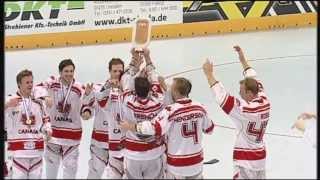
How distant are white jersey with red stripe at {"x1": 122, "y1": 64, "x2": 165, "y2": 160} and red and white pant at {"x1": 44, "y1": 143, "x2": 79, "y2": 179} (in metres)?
0.44

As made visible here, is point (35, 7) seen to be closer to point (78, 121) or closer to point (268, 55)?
point (268, 55)

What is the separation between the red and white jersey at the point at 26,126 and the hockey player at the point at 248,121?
860 mm

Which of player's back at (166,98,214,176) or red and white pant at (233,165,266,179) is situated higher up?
player's back at (166,98,214,176)

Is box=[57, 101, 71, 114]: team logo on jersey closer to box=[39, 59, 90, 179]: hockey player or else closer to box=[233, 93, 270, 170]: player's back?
box=[39, 59, 90, 179]: hockey player

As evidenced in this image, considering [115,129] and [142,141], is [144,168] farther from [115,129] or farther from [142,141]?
[115,129]

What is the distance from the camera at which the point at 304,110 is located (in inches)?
178

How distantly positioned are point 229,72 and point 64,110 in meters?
2.25

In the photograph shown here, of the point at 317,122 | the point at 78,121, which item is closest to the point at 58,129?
the point at 78,121

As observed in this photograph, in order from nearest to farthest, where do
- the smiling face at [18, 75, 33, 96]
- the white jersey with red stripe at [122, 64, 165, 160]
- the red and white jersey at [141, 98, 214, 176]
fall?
the red and white jersey at [141, 98, 214, 176] < the white jersey with red stripe at [122, 64, 165, 160] < the smiling face at [18, 75, 33, 96]

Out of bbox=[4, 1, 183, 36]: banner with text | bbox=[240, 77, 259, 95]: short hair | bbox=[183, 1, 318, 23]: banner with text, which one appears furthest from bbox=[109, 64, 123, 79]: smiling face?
bbox=[183, 1, 318, 23]: banner with text

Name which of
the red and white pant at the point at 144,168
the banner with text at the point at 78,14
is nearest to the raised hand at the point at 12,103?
the red and white pant at the point at 144,168

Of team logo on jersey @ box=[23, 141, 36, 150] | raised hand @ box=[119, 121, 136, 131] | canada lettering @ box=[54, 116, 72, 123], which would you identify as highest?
canada lettering @ box=[54, 116, 72, 123]

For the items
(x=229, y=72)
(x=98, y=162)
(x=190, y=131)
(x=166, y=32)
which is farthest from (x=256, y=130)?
(x=166, y=32)

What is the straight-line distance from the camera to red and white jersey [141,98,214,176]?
3.01 m
